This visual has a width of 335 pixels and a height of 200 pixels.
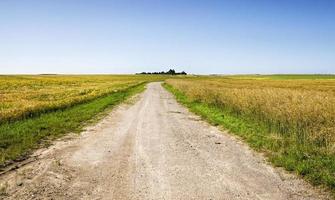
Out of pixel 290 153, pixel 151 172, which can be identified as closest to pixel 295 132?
pixel 290 153

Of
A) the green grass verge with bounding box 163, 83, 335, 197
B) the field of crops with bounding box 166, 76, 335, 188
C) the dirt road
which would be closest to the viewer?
the dirt road

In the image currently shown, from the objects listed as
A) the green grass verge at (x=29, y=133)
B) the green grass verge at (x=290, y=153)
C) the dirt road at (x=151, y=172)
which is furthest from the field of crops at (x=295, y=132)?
the green grass verge at (x=29, y=133)

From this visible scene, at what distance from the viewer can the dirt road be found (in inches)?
262

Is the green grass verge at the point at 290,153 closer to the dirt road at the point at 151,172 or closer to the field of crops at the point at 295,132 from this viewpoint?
the field of crops at the point at 295,132

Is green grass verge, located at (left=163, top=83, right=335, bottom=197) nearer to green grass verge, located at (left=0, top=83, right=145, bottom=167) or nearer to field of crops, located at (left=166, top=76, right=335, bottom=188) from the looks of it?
field of crops, located at (left=166, top=76, right=335, bottom=188)

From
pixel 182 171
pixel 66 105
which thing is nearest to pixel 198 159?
pixel 182 171

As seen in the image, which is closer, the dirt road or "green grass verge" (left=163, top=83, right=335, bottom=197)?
the dirt road

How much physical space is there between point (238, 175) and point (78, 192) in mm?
3435

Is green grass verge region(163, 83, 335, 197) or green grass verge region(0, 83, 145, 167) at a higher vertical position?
green grass verge region(163, 83, 335, 197)

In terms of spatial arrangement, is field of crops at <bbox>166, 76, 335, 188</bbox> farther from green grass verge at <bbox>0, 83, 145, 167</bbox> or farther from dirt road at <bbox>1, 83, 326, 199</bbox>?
green grass verge at <bbox>0, 83, 145, 167</bbox>

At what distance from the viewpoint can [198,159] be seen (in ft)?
30.9

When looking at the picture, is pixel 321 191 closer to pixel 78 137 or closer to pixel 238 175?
pixel 238 175

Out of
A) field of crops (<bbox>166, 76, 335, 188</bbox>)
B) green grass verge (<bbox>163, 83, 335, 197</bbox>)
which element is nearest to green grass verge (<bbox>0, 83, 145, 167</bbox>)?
green grass verge (<bbox>163, 83, 335, 197</bbox>)

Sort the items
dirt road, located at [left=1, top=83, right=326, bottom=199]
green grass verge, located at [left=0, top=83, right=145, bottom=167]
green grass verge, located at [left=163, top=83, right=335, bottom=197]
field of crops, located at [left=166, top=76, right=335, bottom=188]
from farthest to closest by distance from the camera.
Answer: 1. green grass verge, located at [left=0, top=83, right=145, bottom=167]
2. field of crops, located at [left=166, top=76, right=335, bottom=188]
3. green grass verge, located at [left=163, top=83, right=335, bottom=197]
4. dirt road, located at [left=1, top=83, right=326, bottom=199]
